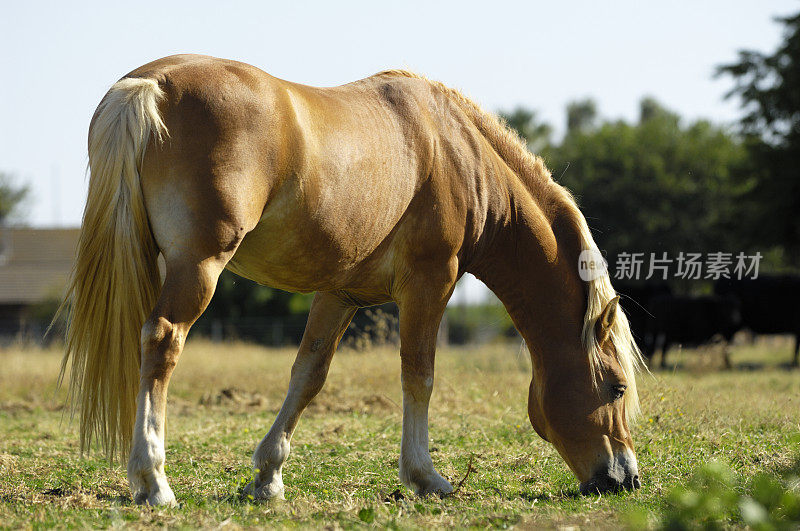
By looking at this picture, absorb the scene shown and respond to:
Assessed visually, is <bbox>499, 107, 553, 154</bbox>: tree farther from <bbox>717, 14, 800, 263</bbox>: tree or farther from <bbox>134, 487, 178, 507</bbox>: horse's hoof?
<bbox>134, 487, 178, 507</bbox>: horse's hoof

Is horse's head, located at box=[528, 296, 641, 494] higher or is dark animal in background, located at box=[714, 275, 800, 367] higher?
horse's head, located at box=[528, 296, 641, 494]

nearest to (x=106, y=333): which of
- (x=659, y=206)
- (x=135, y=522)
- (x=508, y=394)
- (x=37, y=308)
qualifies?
(x=135, y=522)

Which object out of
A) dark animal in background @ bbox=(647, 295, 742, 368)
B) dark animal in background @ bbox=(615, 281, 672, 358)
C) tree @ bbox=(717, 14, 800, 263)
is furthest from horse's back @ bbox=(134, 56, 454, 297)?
tree @ bbox=(717, 14, 800, 263)

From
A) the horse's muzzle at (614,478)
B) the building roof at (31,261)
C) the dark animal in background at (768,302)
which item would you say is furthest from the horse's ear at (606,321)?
the building roof at (31,261)

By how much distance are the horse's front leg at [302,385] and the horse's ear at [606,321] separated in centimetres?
153

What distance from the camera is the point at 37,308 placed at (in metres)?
29.8

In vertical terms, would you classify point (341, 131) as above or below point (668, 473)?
above

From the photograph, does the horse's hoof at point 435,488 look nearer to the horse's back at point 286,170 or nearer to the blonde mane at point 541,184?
the horse's back at point 286,170

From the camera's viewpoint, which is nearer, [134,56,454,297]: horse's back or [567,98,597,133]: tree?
[134,56,454,297]: horse's back

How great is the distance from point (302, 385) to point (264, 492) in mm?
669

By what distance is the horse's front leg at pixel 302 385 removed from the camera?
14.2ft

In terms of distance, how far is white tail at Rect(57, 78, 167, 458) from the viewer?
3281 millimetres

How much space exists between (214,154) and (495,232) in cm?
A: 204

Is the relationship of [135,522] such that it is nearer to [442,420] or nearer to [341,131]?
[341,131]
